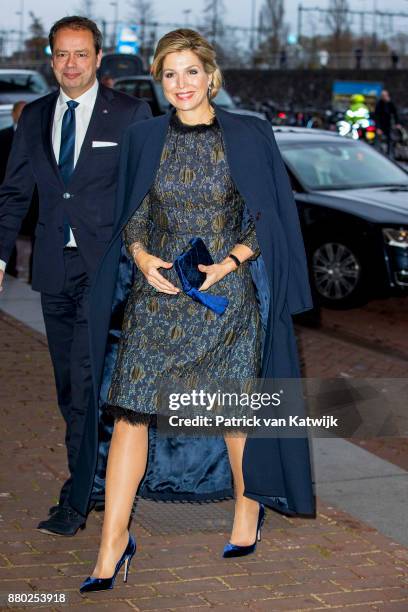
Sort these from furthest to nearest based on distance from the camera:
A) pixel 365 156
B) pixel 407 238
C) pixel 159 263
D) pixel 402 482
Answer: pixel 365 156
pixel 407 238
pixel 402 482
pixel 159 263

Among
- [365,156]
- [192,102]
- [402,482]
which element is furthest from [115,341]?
[365,156]

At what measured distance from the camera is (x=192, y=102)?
4.48 metres

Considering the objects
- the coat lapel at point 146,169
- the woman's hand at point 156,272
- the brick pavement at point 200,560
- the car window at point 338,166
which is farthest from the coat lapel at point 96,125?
the car window at point 338,166

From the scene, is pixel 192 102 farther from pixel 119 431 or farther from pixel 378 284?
pixel 378 284

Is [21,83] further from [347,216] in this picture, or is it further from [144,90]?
[347,216]

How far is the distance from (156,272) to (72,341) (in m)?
0.96

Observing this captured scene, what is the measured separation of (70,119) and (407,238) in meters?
5.99

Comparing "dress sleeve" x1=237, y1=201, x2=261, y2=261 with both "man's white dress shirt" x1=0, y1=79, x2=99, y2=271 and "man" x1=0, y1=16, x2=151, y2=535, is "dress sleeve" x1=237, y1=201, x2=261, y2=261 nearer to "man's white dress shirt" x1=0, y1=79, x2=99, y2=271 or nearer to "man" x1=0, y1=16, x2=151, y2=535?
"man" x1=0, y1=16, x2=151, y2=535

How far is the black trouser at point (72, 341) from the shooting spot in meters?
5.07

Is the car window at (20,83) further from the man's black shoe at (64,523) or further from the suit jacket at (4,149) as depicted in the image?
the man's black shoe at (64,523)

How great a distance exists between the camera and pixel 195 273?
4348 millimetres

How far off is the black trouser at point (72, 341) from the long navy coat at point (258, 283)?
36 centimetres

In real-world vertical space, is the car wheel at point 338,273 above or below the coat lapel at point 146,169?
below

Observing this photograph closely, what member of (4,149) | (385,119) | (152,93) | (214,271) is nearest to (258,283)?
(214,271)
